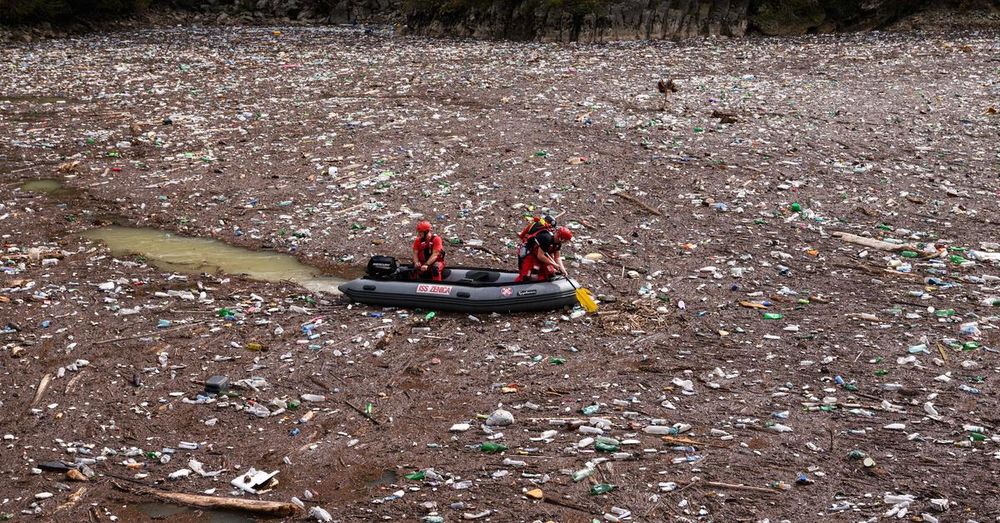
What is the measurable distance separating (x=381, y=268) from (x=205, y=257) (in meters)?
2.85

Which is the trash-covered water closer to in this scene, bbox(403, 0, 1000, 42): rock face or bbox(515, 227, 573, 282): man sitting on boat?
bbox(515, 227, 573, 282): man sitting on boat

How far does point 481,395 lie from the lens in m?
7.65

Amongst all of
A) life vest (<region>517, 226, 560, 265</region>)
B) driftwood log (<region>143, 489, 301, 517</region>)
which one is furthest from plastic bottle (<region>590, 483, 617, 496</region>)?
life vest (<region>517, 226, 560, 265</region>)

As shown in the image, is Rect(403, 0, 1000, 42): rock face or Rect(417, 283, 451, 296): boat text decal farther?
Rect(403, 0, 1000, 42): rock face

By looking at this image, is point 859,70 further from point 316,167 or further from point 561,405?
point 561,405

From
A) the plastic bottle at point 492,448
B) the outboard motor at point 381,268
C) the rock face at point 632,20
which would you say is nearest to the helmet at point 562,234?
the outboard motor at point 381,268

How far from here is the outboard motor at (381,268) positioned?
968 centimetres

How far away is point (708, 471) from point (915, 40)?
22.5 m

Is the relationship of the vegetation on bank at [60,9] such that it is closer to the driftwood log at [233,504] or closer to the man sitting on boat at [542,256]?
the man sitting on boat at [542,256]

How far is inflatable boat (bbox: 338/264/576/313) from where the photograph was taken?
9141 mm

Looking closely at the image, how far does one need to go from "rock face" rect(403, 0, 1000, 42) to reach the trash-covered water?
18.7 m

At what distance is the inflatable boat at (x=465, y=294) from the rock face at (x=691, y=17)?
20.0m

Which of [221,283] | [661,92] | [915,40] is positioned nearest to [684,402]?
[221,283]

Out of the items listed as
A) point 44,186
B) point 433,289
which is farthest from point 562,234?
point 44,186
